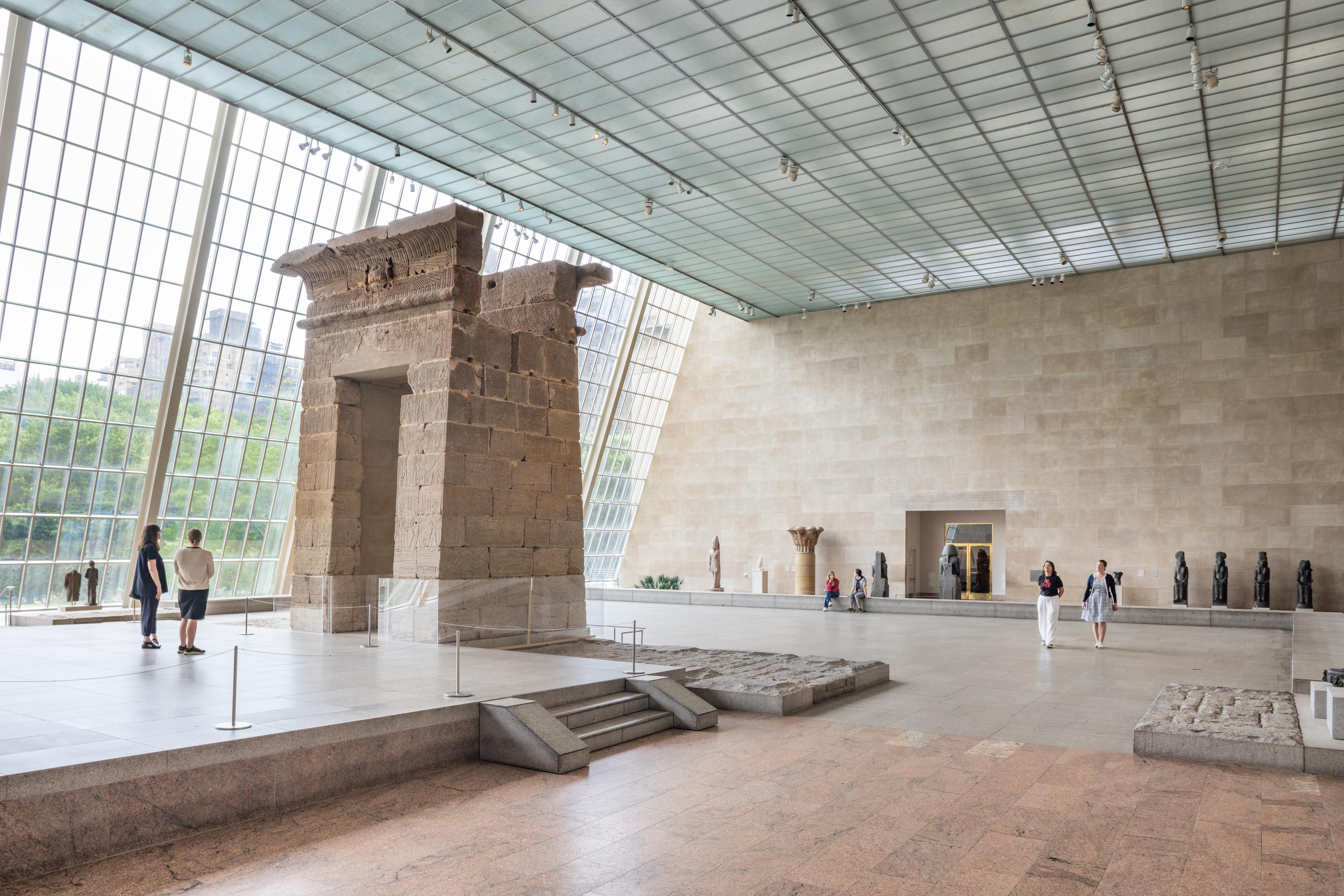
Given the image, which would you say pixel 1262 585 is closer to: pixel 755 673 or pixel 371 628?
pixel 755 673

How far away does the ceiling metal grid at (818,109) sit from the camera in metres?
14.6

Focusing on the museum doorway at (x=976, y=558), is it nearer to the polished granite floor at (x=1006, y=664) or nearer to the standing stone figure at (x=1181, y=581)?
the polished granite floor at (x=1006, y=664)

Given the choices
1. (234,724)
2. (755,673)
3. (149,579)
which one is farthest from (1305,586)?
(149,579)

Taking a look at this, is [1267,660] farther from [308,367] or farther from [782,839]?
[308,367]

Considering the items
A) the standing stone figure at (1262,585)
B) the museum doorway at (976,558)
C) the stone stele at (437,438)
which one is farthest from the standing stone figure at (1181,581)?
the stone stele at (437,438)

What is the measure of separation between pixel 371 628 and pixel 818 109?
12581 millimetres

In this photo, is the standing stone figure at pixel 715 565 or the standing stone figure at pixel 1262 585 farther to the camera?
the standing stone figure at pixel 715 565

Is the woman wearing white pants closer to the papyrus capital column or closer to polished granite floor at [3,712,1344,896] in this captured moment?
polished granite floor at [3,712,1344,896]

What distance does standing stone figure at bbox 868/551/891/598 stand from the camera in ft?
97.9

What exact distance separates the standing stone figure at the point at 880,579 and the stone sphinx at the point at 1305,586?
11109 millimetres

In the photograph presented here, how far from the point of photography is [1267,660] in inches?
610

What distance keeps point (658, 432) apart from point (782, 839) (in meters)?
31.0

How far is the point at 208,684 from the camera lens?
9.14 m

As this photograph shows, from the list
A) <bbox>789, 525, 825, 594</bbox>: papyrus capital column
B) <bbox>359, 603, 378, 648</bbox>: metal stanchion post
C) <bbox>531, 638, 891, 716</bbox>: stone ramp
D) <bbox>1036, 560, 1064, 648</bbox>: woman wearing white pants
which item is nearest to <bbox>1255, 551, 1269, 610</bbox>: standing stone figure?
<bbox>1036, 560, 1064, 648</bbox>: woman wearing white pants
